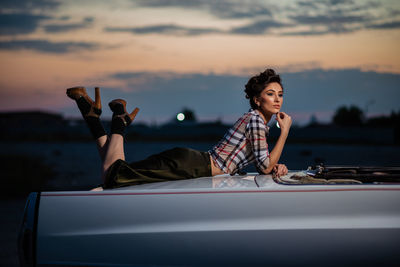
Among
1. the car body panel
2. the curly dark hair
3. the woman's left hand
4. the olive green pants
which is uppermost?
the curly dark hair

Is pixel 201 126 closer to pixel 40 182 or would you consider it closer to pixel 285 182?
pixel 40 182

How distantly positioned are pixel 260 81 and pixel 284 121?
1.30ft

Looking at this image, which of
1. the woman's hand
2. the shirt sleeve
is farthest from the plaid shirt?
the woman's hand

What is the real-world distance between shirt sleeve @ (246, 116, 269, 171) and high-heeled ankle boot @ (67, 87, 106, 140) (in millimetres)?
1185

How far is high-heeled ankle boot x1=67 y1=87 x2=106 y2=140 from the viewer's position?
3.49m

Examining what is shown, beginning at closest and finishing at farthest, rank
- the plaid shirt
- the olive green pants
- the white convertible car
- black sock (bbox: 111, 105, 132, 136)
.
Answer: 1. the white convertible car
2. the olive green pants
3. the plaid shirt
4. black sock (bbox: 111, 105, 132, 136)

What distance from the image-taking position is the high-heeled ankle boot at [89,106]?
349 centimetres

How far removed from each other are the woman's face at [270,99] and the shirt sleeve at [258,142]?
7.7 inches

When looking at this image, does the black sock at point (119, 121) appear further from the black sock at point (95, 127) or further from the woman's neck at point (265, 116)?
the woman's neck at point (265, 116)

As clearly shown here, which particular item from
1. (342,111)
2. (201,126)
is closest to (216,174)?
(201,126)

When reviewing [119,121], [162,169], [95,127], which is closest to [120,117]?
Result: [119,121]

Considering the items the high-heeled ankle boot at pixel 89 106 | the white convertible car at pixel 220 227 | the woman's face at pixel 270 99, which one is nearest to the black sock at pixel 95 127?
the high-heeled ankle boot at pixel 89 106

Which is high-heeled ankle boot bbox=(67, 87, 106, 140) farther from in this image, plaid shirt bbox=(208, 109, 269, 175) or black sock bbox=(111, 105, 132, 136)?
plaid shirt bbox=(208, 109, 269, 175)

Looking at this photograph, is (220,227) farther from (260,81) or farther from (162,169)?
(260,81)
